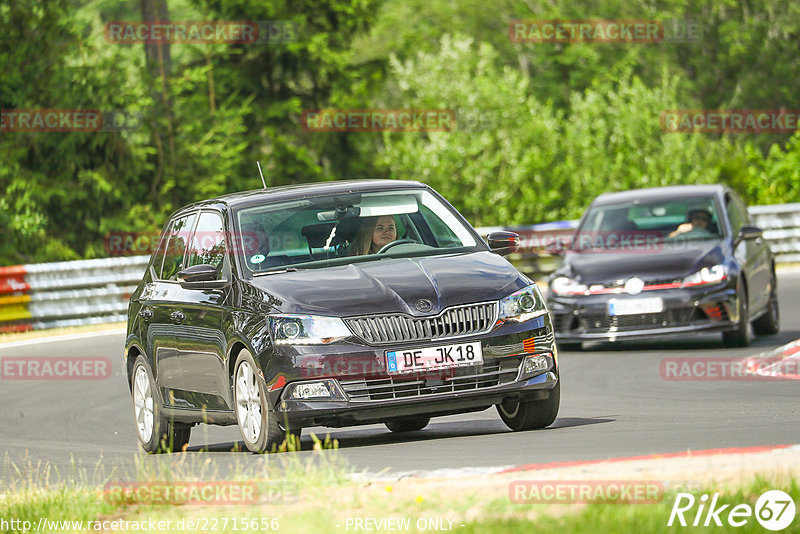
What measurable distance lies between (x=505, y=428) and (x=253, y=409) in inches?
74.2

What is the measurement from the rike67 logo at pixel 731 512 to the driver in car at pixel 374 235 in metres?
4.39

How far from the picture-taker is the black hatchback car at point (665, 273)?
1562 cm

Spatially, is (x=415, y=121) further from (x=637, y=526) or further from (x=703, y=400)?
(x=637, y=526)

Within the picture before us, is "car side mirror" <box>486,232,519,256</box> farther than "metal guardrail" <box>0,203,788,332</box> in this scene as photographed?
No

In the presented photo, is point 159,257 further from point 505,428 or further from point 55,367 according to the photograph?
point 55,367

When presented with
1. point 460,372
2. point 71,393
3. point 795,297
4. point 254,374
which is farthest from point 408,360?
point 795,297

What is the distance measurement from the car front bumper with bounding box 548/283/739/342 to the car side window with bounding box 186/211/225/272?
605cm

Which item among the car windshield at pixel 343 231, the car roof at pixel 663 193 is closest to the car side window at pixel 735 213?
the car roof at pixel 663 193

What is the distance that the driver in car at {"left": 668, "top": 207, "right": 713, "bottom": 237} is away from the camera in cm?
1670

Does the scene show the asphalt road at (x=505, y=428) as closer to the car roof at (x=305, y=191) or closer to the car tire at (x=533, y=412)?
the car tire at (x=533, y=412)

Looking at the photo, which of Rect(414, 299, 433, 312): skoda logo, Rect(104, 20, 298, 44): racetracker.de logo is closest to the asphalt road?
Rect(414, 299, 433, 312): skoda logo

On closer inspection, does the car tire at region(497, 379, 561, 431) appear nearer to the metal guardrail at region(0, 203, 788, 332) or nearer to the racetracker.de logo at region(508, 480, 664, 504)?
the racetracker.de logo at region(508, 480, 664, 504)

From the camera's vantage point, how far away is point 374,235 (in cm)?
1019

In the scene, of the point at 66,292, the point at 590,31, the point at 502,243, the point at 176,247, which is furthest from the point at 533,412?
the point at 590,31
